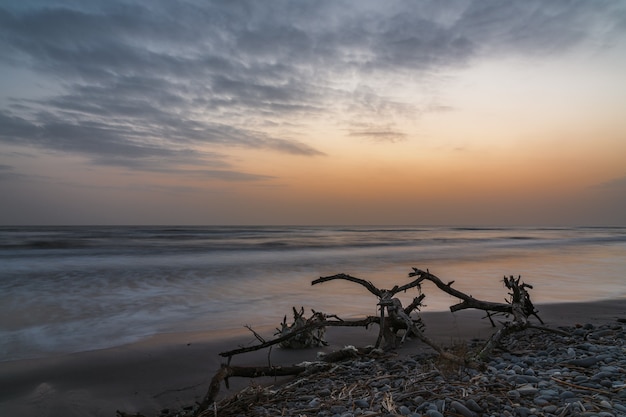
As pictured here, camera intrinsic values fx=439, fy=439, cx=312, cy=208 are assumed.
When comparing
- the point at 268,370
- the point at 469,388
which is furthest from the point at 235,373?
the point at 469,388

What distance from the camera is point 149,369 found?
4.85 meters

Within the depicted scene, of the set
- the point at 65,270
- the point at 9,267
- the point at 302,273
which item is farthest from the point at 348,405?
the point at 9,267

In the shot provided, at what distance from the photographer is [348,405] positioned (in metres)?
3.03

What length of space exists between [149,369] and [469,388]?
345cm

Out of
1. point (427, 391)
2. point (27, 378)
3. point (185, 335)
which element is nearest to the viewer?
point (427, 391)

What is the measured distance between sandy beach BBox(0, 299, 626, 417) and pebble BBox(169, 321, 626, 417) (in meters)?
0.92

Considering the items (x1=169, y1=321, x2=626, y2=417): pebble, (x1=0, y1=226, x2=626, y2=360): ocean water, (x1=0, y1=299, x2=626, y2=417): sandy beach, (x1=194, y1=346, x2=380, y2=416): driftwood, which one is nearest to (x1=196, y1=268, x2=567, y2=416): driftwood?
(x1=194, y1=346, x2=380, y2=416): driftwood

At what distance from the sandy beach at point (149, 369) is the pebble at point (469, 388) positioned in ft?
3.02

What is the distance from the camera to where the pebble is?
270cm

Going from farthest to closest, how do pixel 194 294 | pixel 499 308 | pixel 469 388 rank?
pixel 194 294 → pixel 499 308 → pixel 469 388

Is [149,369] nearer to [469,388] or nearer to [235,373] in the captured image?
[235,373]

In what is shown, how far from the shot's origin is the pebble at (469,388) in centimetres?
270

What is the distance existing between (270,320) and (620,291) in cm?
824

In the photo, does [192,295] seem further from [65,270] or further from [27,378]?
[65,270]
